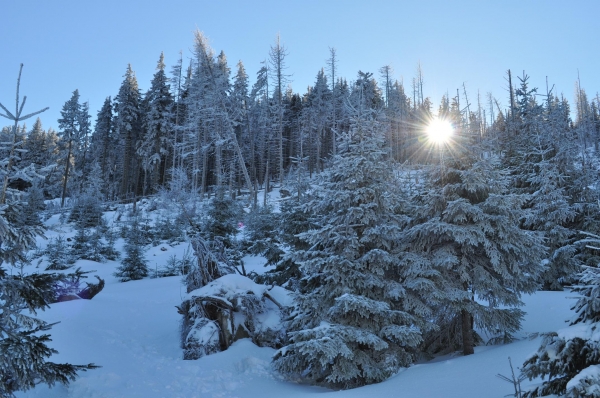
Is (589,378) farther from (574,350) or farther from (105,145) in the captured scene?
(105,145)

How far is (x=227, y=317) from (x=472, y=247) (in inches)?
285

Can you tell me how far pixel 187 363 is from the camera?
10.3 m

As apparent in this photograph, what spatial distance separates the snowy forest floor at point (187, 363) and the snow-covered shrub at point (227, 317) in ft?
1.40

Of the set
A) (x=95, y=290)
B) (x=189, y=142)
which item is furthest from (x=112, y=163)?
(x=95, y=290)

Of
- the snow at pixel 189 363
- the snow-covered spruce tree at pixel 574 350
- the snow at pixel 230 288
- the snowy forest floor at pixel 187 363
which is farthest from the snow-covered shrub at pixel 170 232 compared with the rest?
the snow-covered spruce tree at pixel 574 350

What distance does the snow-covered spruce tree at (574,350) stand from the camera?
340cm

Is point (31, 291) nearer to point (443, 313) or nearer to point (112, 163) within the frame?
point (443, 313)

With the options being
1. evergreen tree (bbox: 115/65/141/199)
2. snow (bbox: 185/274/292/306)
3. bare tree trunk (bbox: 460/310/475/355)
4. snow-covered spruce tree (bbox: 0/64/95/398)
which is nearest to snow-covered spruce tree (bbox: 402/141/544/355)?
bare tree trunk (bbox: 460/310/475/355)

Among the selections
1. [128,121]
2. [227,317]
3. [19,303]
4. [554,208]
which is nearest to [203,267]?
[227,317]

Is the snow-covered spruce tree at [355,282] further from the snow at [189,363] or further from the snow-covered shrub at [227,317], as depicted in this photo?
the snow-covered shrub at [227,317]

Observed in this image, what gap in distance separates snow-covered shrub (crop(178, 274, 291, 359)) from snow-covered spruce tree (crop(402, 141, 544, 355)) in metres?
4.85

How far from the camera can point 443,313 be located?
10.2 meters

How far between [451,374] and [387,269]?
2847mm

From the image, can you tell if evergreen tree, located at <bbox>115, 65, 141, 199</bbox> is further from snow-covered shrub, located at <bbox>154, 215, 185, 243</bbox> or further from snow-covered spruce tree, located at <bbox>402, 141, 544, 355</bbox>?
snow-covered spruce tree, located at <bbox>402, 141, 544, 355</bbox>
